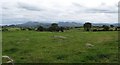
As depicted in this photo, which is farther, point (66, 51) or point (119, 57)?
point (66, 51)

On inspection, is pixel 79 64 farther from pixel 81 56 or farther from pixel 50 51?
pixel 50 51

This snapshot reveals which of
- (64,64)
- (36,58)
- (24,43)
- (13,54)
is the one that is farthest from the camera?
(24,43)

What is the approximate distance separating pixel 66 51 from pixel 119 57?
6.01 meters

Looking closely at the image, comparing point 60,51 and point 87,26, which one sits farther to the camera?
point 87,26

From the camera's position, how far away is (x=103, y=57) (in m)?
27.4

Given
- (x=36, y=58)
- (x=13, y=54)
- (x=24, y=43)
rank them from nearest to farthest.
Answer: (x=36, y=58), (x=13, y=54), (x=24, y=43)

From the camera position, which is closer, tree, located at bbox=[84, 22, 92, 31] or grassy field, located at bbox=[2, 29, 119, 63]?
grassy field, located at bbox=[2, 29, 119, 63]

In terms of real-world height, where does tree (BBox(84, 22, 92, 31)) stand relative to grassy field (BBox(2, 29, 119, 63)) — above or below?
above

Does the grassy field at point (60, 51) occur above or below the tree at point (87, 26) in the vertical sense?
below

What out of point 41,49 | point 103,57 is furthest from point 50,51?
point 103,57

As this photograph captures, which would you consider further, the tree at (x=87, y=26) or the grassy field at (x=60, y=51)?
the tree at (x=87, y=26)

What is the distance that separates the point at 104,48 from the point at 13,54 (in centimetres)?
1031

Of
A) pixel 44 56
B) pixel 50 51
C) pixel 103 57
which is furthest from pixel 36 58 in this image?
pixel 103 57

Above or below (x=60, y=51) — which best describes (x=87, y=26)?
above
